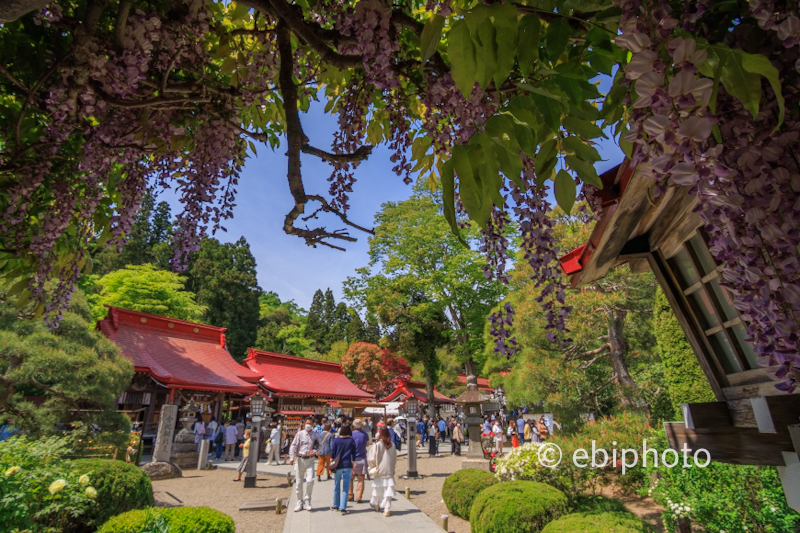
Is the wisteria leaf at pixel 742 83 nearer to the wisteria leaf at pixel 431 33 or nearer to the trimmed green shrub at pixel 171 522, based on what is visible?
the wisteria leaf at pixel 431 33

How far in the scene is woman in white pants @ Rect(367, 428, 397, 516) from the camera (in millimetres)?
7801

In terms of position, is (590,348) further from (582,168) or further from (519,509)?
(582,168)

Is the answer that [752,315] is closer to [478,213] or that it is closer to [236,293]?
[478,213]

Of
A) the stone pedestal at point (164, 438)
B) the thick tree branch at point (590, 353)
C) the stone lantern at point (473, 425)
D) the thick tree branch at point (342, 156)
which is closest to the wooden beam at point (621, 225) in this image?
the thick tree branch at point (342, 156)

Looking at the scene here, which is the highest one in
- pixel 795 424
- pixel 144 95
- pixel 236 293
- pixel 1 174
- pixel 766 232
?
pixel 236 293

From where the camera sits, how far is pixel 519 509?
4953 millimetres

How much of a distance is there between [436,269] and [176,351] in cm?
1223

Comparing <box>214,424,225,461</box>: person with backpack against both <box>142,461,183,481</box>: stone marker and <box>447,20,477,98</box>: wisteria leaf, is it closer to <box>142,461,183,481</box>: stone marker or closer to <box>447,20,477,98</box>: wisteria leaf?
<box>142,461,183,481</box>: stone marker

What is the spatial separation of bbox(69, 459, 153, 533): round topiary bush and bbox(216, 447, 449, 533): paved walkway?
2272 millimetres

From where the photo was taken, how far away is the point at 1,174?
8.20 ft

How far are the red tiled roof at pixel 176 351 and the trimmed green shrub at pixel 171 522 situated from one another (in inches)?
449

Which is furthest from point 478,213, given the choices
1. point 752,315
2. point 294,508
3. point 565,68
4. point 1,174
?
point 294,508

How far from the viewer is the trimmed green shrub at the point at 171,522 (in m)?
3.65

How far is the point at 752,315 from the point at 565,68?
755 mm
